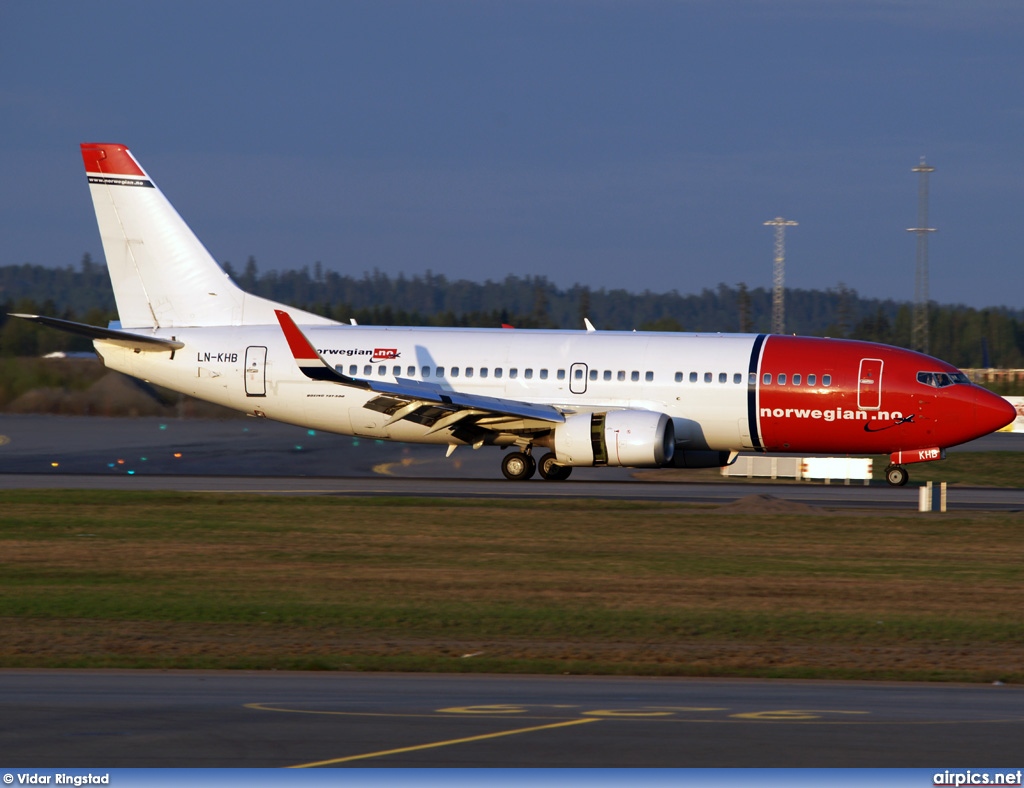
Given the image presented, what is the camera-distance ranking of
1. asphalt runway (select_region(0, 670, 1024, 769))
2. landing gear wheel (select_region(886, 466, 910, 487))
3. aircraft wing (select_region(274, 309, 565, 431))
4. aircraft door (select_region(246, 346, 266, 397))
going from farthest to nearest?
aircraft door (select_region(246, 346, 266, 397)) < landing gear wheel (select_region(886, 466, 910, 487)) < aircraft wing (select_region(274, 309, 565, 431)) < asphalt runway (select_region(0, 670, 1024, 769))

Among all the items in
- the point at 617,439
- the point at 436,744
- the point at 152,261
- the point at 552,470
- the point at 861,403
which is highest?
the point at 152,261

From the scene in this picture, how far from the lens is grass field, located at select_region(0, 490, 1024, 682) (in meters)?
13.4

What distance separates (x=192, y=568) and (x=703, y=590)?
23.7ft

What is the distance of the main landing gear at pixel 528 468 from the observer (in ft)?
109

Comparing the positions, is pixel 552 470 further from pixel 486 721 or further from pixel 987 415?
pixel 486 721

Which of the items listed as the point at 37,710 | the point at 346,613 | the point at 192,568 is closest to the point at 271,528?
the point at 192,568

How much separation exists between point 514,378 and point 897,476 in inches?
389

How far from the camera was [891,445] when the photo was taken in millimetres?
31797

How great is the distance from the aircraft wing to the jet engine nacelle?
544 mm

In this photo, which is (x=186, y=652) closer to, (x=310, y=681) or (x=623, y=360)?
(x=310, y=681)

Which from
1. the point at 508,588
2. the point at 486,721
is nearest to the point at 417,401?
the point at 508,588

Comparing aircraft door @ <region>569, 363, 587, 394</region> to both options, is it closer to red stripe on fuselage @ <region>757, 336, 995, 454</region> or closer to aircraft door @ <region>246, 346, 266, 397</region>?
red stripe on fuselage @ <region>757, 336, 995, 454</region>

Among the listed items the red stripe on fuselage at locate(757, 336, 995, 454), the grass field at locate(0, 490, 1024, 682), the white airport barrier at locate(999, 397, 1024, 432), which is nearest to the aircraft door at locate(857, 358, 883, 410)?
the red stripe on fuselage at locate(757, 336, 995, 454)

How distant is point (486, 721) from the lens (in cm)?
1005
